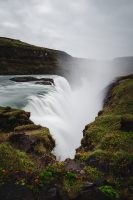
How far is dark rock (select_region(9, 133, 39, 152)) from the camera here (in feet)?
52.5

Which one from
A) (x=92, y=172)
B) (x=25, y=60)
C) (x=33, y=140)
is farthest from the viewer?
(x=25, y=60)

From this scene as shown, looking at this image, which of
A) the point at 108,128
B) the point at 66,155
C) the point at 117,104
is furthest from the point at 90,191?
the point at 117,104

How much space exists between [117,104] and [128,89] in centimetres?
556

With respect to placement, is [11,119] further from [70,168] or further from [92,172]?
[92,172]

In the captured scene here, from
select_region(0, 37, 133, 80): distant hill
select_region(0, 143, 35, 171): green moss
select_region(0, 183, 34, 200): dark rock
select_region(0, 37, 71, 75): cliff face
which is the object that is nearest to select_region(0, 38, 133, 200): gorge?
select_region(0, 143, 35, 171): green moss

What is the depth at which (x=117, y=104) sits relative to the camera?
29.0 m

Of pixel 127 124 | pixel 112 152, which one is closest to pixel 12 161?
pixel 112 152

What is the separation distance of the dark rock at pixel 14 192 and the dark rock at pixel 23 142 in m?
5.84

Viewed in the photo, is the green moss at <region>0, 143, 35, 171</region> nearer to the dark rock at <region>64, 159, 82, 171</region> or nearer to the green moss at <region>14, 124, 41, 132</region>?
the dark rock at <region>64, 159, 82, 171</region>

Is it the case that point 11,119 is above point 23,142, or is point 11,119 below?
above

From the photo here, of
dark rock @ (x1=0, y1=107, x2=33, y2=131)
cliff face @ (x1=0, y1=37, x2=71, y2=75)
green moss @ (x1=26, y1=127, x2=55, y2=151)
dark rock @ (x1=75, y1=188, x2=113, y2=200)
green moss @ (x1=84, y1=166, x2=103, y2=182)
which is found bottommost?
dark rock @ (x1=75, y1=188, x2=113, y2=200)

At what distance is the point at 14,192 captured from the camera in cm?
959

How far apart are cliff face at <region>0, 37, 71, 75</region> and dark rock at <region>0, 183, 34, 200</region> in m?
74.5

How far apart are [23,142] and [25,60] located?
76752 millimetres
